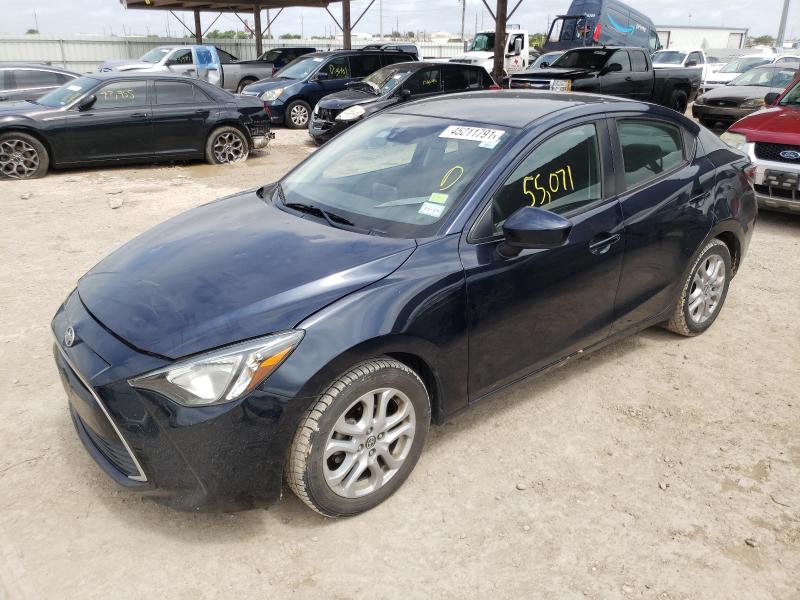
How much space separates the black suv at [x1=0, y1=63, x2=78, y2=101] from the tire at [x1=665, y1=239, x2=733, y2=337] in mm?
11674

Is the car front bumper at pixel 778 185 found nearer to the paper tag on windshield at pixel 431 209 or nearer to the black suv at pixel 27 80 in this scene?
the paper tag on windshield at pixel 431 209

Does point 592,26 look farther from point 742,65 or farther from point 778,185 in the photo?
point 778,185

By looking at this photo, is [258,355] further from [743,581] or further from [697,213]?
[697,213]

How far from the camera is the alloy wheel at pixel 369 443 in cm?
257

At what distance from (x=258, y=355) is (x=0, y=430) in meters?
1.83

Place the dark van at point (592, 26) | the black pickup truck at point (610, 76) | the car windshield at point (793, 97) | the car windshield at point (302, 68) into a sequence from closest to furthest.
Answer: the car windshield at point (793, 97) → the black pickup truck at point (610, 76) → the car windshield at point (302, 68) → the dark van at point (592, 26)

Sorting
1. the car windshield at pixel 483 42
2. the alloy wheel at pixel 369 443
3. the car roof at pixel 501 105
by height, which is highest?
the car windshield at pixel 483 42

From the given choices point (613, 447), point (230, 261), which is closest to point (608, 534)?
point (613, 447)

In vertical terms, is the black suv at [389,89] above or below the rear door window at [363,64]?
below

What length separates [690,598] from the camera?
234cm

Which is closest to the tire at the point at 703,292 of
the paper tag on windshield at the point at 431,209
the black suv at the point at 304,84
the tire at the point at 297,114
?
the paper tag on windshield at the point at 431,209

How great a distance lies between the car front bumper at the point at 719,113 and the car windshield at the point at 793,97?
6036 millimetres

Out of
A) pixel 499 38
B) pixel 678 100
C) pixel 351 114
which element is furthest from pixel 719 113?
pixel 351 114

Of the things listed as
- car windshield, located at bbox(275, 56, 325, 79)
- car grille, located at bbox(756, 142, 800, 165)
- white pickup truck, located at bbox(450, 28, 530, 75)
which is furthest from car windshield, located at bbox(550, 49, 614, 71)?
car grille, located at bbox(756, 142, 800, 165)
